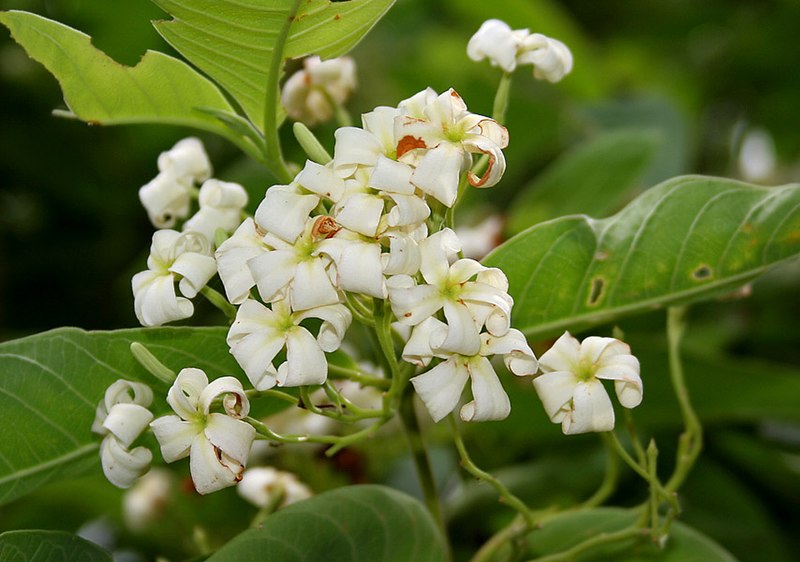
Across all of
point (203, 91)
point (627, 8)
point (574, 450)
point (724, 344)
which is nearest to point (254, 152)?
point (203, 91)

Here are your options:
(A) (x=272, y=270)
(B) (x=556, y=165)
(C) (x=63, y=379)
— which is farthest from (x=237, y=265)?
(B) (x=556, y=165)

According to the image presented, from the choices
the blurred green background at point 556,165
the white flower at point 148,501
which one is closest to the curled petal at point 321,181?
the blurred green background at point 556,165

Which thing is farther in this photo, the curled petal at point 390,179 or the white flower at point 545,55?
the white flower at point 545,55

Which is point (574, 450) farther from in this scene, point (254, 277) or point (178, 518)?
point (254, 277)

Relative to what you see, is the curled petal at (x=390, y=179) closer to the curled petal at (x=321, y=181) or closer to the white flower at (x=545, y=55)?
the curled petal at (x=321, y=181)

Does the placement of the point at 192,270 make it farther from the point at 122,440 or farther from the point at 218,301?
the point at 122,440

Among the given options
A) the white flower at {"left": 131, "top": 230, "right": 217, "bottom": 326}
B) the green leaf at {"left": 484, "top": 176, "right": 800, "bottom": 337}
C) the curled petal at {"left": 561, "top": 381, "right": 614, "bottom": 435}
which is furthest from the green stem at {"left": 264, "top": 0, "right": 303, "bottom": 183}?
the curled petal at {"left": 561, "top": 381, "right": 614, "bottom": 435}
